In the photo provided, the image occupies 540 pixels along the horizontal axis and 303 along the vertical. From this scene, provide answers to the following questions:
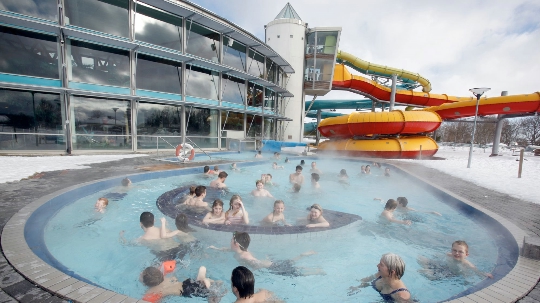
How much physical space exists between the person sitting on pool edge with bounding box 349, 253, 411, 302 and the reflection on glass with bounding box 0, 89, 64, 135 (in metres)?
14.0

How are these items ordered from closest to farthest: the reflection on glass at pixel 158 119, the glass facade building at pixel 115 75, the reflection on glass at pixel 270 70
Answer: the glass facade building at pixel 115 75
the reflection on glass at pixel 158 119
the reflection on glass at pixel 270 70

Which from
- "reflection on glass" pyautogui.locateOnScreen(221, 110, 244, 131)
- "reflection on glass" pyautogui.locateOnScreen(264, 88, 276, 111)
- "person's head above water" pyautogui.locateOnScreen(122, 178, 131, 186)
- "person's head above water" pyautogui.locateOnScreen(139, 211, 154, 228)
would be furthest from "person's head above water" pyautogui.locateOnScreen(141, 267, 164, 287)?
"reflection on glass" pyautogui.locateOnScreen(264, 88, 276, 111)

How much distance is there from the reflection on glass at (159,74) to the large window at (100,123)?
1599 millimetres

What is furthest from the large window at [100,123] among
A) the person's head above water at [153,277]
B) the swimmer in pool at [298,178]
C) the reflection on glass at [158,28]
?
the person's head above water at [153,277]

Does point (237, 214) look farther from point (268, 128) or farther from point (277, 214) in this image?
point (268, 128)

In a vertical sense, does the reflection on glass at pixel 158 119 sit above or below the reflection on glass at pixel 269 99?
below

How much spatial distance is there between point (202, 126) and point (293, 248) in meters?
13.4

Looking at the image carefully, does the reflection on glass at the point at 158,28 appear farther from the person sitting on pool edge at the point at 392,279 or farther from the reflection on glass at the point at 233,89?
the person sitting on pool edge at the point at 392,279

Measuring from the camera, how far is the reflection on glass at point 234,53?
Result: 1684cm

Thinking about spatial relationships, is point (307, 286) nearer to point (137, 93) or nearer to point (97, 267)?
point (97, 267)

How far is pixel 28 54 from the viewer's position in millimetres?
10602

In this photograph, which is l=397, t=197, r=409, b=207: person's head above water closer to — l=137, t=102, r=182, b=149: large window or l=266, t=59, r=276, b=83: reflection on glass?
l=137, t=102, r=182, b=149: large window

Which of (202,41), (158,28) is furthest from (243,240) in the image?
(202,41)

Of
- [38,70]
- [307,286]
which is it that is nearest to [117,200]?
[307,286]
